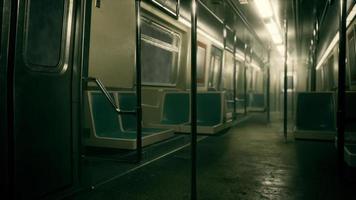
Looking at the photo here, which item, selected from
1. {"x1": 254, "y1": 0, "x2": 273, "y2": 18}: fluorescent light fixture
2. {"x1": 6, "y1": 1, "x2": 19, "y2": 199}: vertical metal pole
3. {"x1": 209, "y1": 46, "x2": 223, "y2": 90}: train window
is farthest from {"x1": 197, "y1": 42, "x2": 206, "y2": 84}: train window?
{"x1": 6, "y1": 1, "x2": 19, "y2": 199}: vertical metal pole

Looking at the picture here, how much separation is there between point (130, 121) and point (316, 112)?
2.75 metres

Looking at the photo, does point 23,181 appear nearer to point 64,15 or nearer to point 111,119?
point 64,15

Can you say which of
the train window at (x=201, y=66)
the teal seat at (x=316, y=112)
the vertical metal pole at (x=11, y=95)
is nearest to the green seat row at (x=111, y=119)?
the vertical metal pole at (x=11, y=95)

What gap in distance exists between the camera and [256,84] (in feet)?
49.2

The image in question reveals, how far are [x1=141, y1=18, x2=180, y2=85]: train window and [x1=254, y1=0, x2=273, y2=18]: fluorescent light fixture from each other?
5.67 ft

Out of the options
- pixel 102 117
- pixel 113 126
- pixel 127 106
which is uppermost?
pixel 127 106

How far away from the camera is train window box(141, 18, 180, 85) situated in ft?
15.8

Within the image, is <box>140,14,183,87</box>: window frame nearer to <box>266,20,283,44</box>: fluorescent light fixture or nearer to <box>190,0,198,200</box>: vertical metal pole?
<box>266,20,283,44</box>: fluorescent light fixture

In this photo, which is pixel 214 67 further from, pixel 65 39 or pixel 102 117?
pixel 65 39

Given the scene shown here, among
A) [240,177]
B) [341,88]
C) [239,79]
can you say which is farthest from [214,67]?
[341,88]

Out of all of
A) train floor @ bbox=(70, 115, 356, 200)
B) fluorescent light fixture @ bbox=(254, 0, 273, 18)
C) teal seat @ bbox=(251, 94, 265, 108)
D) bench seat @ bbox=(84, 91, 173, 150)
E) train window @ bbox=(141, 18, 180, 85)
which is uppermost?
fluorescent light fixture @ bbox=(254, 0, 273, 18)

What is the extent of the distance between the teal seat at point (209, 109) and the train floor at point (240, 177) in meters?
1.26

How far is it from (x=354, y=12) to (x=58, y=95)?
4.17 meters

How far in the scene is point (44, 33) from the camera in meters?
Result: 1.73
